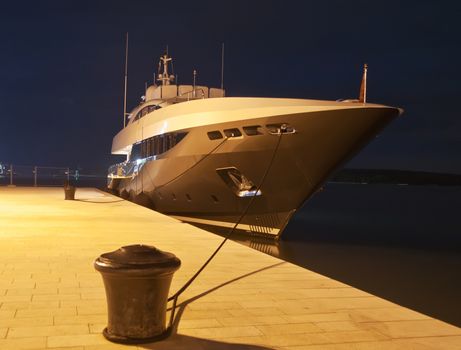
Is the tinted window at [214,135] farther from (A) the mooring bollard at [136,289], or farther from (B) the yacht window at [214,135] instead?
(A) the mooring bollard at [136,289]

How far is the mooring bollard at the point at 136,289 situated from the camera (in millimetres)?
3955

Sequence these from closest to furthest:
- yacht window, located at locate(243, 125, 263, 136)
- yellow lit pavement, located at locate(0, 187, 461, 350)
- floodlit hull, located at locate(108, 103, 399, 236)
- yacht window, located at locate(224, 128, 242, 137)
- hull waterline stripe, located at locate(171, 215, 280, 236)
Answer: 1. yellow lit pavement, located at locate(0, 187, 461, 350)
2. floodlit hull, located at locate(108, 103, 399, 236)
3. yacht window, located at locate(243, 125, 263, 136)
4. yacht window, located at locate(224, 128, 242, 137)
5. hull waterline stripe, located at locate(171, 215, 280, 236)

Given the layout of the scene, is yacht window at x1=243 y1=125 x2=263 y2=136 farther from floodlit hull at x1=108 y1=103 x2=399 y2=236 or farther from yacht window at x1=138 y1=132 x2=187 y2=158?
yacht window at x1=138 y1=132 x2=187 y2=158

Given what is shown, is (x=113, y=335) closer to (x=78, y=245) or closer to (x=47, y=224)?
(x=78, y=245)

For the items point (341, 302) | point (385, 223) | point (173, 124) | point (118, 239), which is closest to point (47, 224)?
point (118, 239)

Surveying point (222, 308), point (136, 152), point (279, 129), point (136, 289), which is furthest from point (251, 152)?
point (136, 289)

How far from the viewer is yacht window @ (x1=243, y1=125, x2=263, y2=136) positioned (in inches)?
616

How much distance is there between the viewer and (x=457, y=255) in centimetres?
2016

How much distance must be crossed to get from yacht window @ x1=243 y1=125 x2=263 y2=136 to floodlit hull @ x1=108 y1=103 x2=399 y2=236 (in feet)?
0.21

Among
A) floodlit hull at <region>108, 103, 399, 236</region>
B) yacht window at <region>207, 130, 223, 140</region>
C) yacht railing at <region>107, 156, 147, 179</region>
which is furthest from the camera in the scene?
yacht railing at <region>107, 156, 147, 179</region>

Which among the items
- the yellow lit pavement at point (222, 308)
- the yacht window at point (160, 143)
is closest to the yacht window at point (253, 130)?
the yacht window at point (160, 143)

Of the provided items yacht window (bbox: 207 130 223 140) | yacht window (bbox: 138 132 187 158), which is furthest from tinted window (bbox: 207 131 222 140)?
yacht window (bbox: 138 132 187 158)

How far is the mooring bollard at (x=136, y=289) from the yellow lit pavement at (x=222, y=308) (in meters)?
0.12

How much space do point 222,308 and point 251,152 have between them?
10.9 metres
